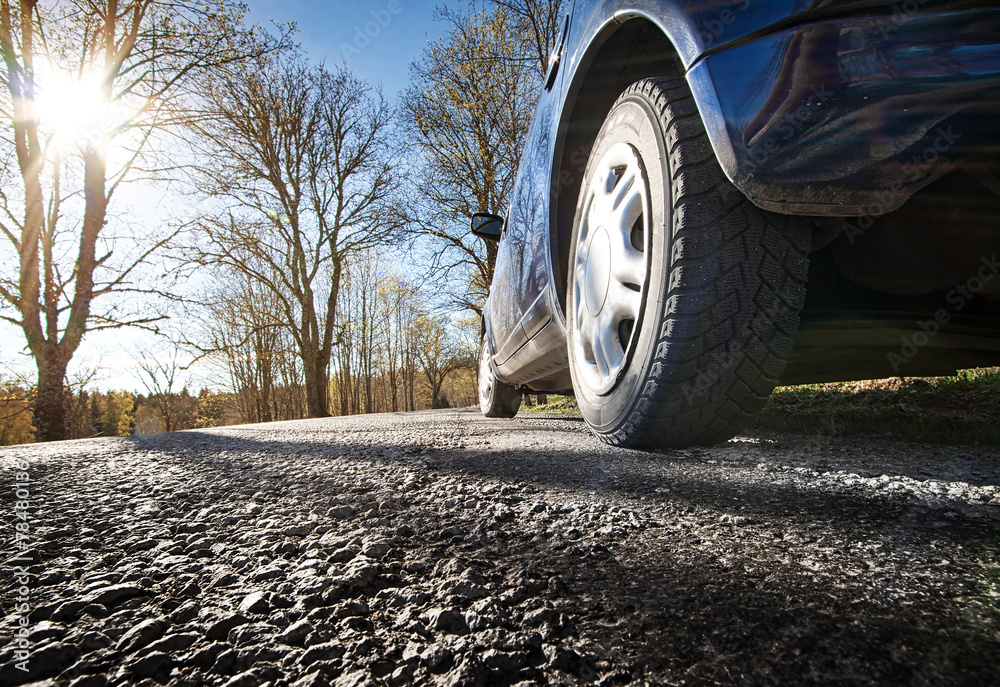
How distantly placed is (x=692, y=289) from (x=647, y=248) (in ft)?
0.70

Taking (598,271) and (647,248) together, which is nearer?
(647,248)

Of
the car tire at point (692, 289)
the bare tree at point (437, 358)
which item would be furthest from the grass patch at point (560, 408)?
the bare tree at point (437, 358)

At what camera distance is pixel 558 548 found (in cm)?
84

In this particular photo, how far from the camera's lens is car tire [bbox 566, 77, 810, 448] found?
114cm

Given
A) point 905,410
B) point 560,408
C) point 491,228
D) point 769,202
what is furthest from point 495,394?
point 769,202

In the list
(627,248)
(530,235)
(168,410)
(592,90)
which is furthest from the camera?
(168,410)

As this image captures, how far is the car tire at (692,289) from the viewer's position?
1136 millimetres

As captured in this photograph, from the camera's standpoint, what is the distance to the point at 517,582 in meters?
0.71

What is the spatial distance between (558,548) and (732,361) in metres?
0.68

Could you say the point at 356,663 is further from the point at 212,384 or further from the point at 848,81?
the point at 212,384

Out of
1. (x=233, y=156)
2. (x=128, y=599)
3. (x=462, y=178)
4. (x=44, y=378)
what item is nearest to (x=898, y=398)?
(x=128, y=599)

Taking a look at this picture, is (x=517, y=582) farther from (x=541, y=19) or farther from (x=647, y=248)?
(x=541, y=19)

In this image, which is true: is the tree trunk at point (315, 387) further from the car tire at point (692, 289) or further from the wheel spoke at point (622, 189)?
the car tire at point (692, 289)

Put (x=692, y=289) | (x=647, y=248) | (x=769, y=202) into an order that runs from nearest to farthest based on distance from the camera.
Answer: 1. (x=769, y=202)
2. (x=692, y=289)
3. (x=647, y=248)
